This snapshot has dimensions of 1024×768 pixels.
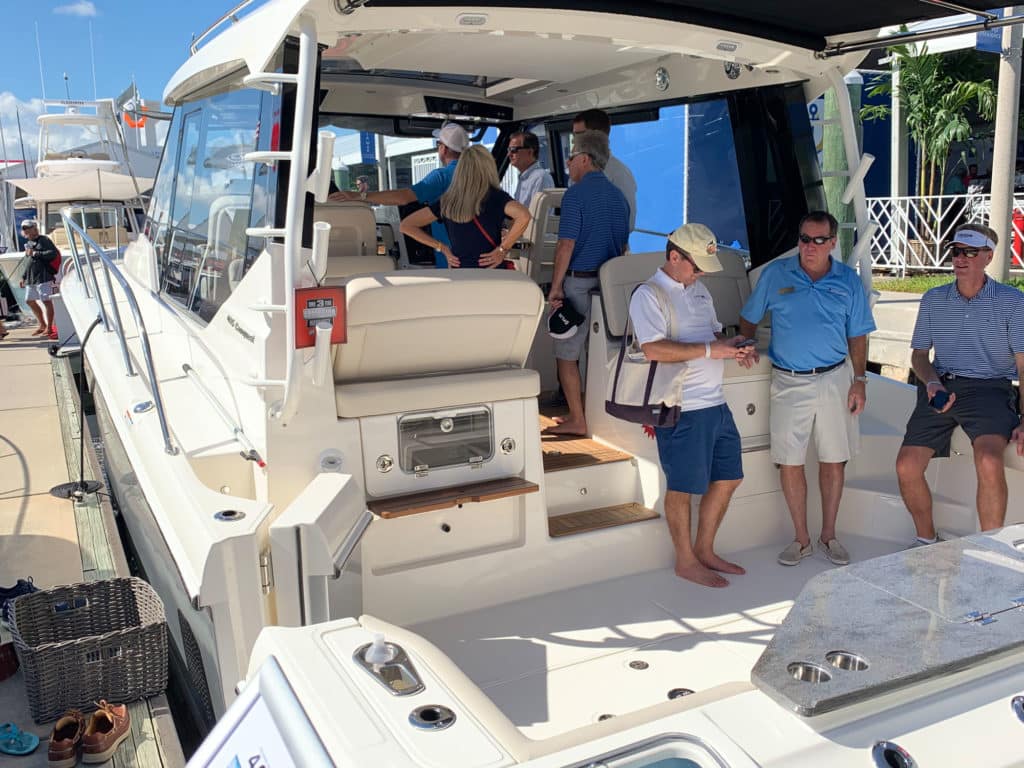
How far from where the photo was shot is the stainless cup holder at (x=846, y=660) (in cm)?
138

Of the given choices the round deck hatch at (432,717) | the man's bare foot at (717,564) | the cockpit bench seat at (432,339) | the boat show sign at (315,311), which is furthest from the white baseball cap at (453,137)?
the round deck hatch at (432,717)

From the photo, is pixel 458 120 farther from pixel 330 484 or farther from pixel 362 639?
pixel 362 639

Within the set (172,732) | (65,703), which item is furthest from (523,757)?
(65,703)

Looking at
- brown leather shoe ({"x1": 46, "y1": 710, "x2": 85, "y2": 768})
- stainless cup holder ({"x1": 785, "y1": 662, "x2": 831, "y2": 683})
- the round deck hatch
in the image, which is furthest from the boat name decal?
stainless cup holder ({"x1": 785, "y1": 662, "x2": 831, "y2": 683})

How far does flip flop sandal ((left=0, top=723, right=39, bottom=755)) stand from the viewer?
115 inches

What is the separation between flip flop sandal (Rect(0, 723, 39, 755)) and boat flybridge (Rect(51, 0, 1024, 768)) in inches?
20.4

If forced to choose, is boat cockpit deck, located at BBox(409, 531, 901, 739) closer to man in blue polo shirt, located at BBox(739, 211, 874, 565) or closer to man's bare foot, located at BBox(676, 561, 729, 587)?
man's bare foot, located at BBox(676, 561, 729, 587)

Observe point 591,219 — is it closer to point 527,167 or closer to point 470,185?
point 470,185

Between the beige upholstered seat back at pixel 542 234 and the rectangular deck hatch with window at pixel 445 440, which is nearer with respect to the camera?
the rectangular deck hatch with window at pixel 445 440

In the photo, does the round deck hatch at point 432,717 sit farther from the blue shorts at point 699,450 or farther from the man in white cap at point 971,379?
the man in white cap at point 971,379

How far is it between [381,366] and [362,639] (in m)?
1.36

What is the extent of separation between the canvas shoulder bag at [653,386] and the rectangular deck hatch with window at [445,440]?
22.3 inches

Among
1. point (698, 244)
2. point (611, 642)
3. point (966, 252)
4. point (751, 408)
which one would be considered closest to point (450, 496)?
point (611, 642)

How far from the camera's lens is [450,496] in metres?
2.91
